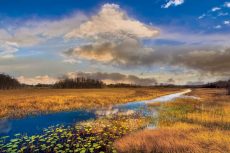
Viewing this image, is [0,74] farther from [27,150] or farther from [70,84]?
[27,150]

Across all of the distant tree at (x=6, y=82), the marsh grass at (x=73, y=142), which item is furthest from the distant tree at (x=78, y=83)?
the marsh grass at (x=73, y=142)

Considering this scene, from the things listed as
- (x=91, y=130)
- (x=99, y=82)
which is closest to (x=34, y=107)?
(x=91, y=130)

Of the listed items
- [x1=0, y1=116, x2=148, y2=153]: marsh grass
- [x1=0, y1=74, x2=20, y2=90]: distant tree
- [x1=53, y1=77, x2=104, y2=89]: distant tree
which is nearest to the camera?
[x1=0, y1=116, x2=148, y2=153]: marsh grass

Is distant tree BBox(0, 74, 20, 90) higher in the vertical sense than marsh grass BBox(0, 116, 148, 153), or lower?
higher

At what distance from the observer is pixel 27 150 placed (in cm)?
1398

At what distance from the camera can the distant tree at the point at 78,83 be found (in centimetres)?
16659

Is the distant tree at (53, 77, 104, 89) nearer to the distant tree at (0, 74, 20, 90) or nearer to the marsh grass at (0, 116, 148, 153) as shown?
the distant tree at (0, 74, 20, 90)

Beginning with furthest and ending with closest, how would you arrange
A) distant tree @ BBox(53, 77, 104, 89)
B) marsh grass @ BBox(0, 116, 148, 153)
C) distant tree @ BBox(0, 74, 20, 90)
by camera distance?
distant tree @ BBox(53, 77, 104, 89), distant tree @ BBox(0, 74, 20, 90), marsh grass @ BBox(0, 116, 148, 153)

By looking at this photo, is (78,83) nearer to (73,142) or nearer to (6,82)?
(6,82)

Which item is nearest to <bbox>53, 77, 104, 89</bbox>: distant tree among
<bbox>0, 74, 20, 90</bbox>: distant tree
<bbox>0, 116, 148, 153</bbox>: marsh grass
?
<bbox>0, 74, 20, 90</bbox>: distant tree

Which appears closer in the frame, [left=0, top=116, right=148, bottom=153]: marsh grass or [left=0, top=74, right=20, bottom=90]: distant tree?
[left=0, top=116, right=148, bottom=153]: marsh grass

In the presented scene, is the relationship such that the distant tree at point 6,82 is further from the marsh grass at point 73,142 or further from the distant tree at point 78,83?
the marsh grass at point 73,142

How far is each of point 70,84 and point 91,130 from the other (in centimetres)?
15291

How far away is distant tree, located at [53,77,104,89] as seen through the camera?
16659cm
